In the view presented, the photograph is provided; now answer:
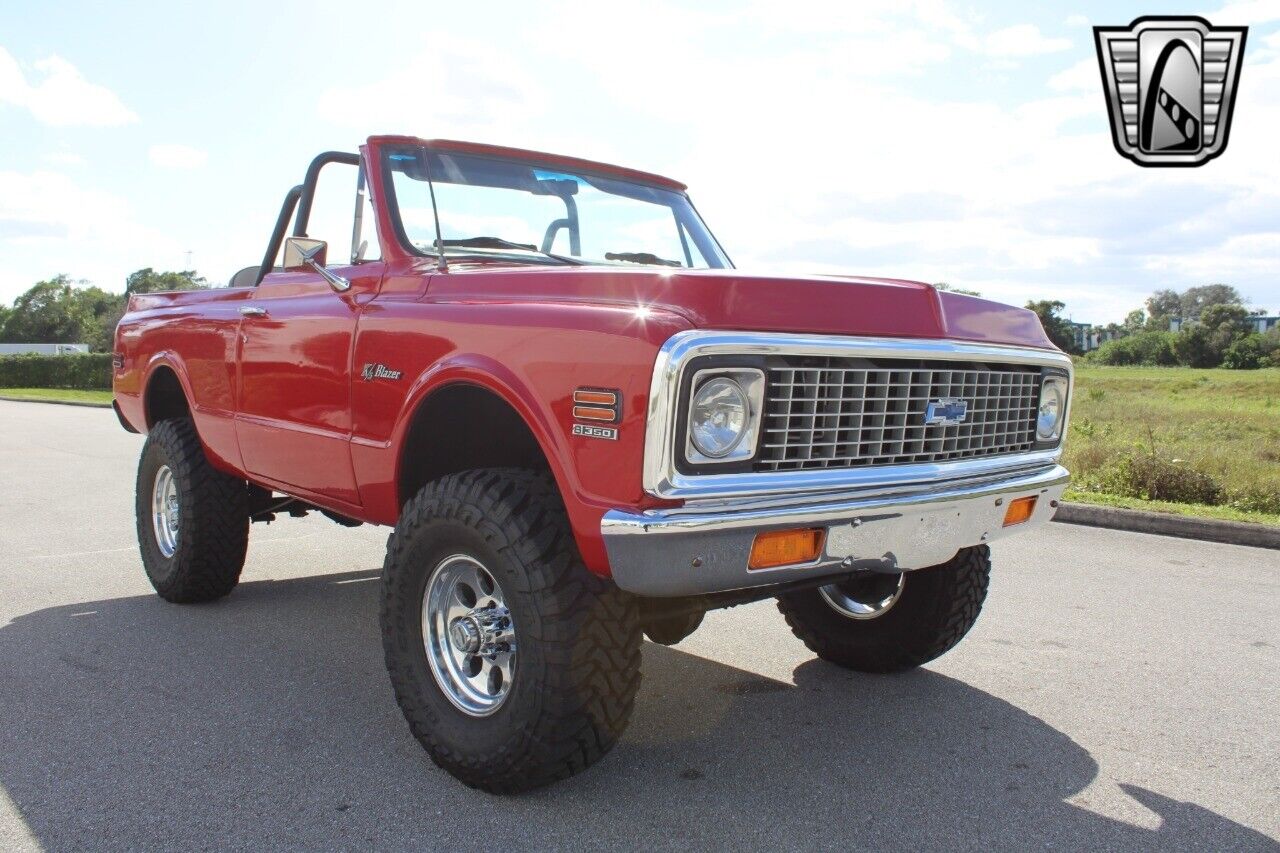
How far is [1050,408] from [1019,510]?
19.3 inches

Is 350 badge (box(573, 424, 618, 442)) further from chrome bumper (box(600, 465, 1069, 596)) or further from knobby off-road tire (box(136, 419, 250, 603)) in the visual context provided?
knobby off-road tire (box(136, 419, 250, 603))

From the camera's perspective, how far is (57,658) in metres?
4.17

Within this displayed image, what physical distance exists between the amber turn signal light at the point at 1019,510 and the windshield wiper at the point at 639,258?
1.67 m

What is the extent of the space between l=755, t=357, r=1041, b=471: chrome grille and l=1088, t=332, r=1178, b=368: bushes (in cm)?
5818

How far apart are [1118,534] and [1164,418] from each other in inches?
581

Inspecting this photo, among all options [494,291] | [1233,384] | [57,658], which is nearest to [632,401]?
[494,291]

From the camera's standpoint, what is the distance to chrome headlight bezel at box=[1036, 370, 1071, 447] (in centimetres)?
362

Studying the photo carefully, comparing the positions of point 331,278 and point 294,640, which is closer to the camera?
point 331,278

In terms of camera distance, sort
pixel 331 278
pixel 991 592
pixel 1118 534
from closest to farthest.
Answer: pixel 331 278, pixel 991 592, pixel 1118 534

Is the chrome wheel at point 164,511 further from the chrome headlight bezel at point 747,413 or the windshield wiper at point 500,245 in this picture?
the chrome headlight bezel at point 747,413

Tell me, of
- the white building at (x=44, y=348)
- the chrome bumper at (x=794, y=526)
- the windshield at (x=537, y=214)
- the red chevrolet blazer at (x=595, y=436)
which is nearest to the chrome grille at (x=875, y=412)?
the red chevrolet blazer at (x=595, y=436)

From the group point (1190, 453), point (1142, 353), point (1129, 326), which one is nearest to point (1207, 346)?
point (1142, 353)

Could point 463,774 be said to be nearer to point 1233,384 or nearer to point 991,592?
point 991,592

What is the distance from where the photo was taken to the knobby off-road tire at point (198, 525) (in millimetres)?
4816
